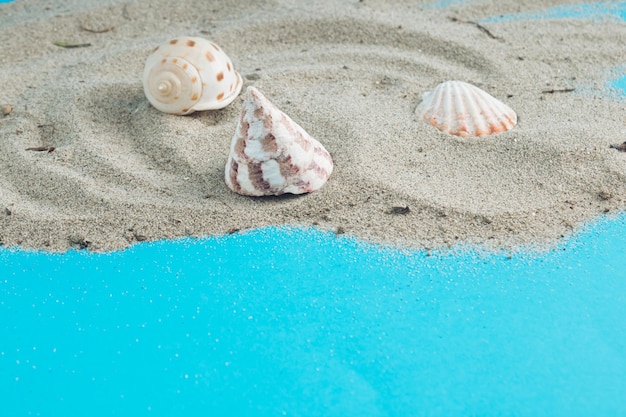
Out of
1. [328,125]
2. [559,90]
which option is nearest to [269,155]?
[328,125]

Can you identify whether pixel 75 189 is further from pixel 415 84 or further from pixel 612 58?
pixel 612 58

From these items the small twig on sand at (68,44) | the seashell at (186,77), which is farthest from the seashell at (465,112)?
the small twig on sand at (68,44)

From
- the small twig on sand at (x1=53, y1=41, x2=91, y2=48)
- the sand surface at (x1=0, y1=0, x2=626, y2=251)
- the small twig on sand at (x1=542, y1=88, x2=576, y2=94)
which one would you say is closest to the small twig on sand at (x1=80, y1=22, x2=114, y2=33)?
the sand surface at (x1=0, y1=0, x2=626, y2=251)

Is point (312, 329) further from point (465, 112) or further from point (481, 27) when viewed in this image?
point (481, 27)

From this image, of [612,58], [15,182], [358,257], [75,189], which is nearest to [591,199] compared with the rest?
[358,257]

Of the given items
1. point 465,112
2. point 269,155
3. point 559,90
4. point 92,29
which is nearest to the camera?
point 269,155

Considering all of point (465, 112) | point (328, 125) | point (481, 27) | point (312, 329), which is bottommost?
point (312, 329)

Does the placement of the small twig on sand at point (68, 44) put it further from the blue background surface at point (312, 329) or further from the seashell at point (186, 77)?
the blue background surface at point (312, 329)
